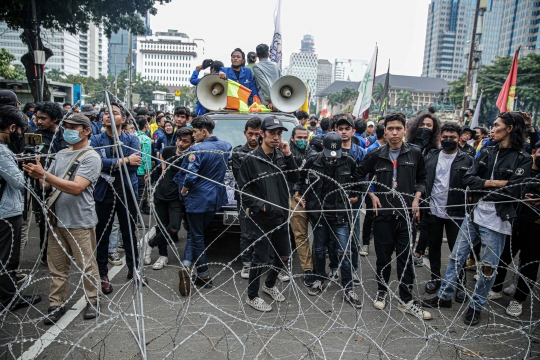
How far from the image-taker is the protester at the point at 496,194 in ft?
12.3

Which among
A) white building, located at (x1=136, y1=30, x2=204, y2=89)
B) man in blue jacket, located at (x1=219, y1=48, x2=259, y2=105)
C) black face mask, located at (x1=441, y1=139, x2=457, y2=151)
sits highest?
white building, located at (x1=136, y1=30, x2=204, y2=89)

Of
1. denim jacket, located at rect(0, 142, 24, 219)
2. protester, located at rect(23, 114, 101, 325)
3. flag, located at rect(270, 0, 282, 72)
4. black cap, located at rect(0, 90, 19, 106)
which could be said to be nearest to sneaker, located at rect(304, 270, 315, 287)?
protester, located at rect(23, 114, 101, 325)

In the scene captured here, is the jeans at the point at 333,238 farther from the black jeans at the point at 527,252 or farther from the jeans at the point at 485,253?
the black jeans at the point at 527,252

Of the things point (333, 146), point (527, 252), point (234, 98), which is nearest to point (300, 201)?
point (333, 146)

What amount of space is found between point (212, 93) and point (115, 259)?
3.10 m

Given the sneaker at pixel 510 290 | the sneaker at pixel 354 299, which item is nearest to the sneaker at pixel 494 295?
the sneaker at pixel 510 290

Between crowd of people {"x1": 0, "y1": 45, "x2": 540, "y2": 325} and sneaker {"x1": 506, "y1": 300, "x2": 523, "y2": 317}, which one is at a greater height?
crowd of people {"x1": 0, "y1": 45, "x2": 540, "y2": 325}

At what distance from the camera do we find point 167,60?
15288 cm

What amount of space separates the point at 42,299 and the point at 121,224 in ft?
3.53

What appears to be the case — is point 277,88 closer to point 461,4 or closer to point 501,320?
point 501,320

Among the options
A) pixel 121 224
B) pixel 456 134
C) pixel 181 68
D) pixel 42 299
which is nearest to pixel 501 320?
pixel 456 134

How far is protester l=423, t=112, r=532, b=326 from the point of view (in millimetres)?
3748

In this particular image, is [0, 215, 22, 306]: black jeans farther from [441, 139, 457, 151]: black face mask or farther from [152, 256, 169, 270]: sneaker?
[441, 139, 457, 151]: black face mask

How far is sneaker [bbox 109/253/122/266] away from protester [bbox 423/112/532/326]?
3.86 meters
